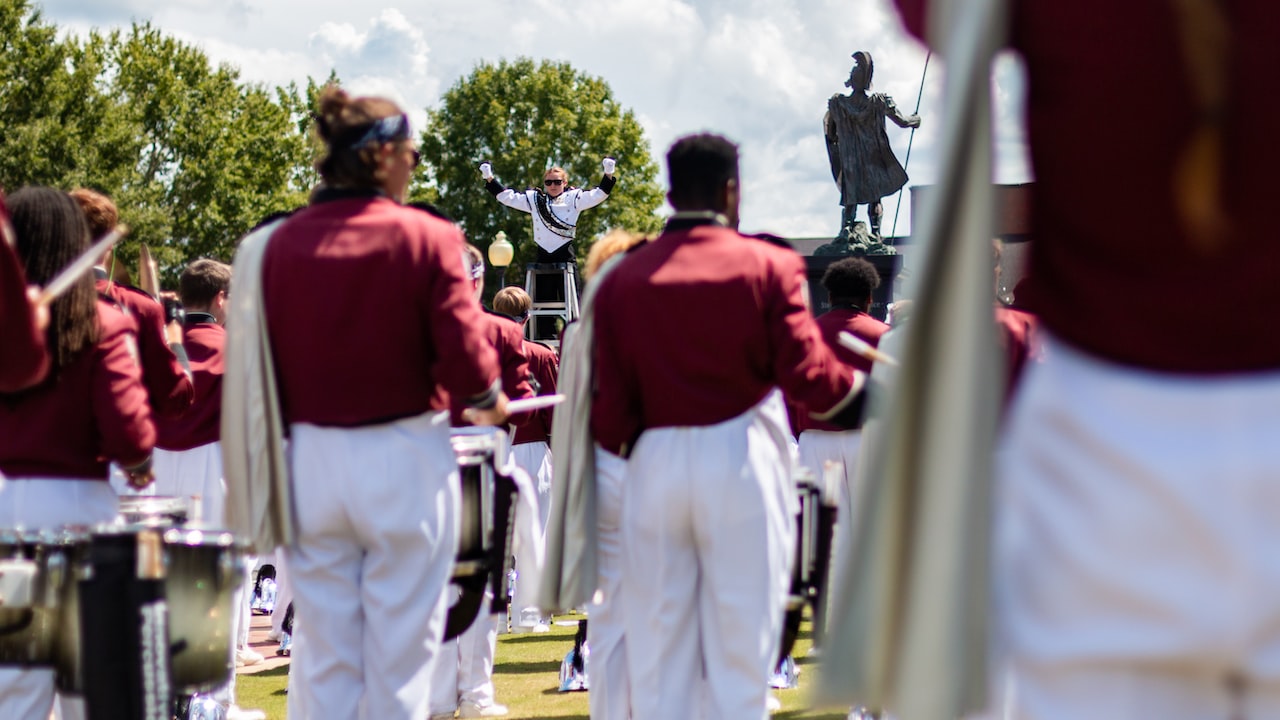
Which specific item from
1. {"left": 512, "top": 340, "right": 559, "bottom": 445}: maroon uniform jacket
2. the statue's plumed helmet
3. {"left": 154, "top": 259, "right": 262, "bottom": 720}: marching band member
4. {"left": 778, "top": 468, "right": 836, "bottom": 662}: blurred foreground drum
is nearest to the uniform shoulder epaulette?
{"left": 778, "top": 468, "right": 836, "bottom": 662}: blurred foreground drum

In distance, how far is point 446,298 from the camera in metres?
5.57

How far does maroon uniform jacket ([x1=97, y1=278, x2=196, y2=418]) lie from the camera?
Answer: 664 centimetres

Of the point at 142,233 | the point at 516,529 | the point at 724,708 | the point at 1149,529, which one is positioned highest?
the point at 142,233

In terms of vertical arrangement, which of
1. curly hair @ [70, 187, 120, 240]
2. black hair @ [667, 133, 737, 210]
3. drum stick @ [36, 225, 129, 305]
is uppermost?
black hair @ [667, 133, 737, 210]

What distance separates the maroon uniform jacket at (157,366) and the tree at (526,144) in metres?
63.3

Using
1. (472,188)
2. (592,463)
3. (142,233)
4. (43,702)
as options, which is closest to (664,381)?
(592,463)

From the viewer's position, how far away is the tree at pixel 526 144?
7094 centimetres

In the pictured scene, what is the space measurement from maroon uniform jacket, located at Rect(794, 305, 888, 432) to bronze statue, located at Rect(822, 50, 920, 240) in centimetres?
1899

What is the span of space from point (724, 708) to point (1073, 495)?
13.3 ft

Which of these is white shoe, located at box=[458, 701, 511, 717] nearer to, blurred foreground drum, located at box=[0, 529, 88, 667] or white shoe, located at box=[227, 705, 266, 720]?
white shoe, located at box=[227, 705, 266, 720]

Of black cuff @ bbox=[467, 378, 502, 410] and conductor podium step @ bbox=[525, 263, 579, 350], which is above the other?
conductor podium step @ bbox=[525, 263, 579, 350]

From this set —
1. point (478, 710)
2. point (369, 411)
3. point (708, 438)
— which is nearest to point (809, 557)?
point (708, 438)

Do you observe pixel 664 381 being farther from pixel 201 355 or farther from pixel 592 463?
pixel 201 355

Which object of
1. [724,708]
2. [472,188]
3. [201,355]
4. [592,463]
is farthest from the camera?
[472,188]
